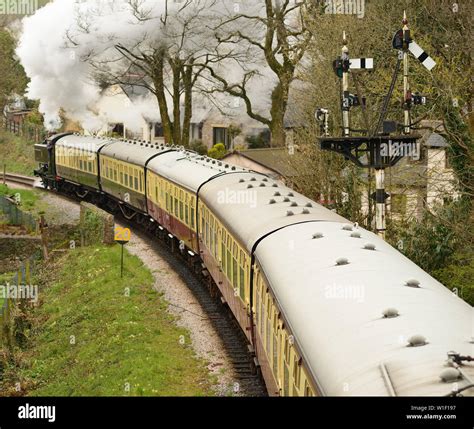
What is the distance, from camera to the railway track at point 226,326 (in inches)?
584

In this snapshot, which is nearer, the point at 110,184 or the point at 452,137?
the point at 452,137

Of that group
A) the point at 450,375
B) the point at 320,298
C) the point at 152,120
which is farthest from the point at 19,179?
the point at 450,375

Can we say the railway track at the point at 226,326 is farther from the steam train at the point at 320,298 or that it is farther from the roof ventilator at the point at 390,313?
the roof ventilator at the point at 390,313

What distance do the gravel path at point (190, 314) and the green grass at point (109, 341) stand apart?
23 cm

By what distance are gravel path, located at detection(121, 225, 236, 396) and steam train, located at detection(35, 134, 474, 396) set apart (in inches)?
38.0

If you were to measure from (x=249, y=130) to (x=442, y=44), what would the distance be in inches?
1169

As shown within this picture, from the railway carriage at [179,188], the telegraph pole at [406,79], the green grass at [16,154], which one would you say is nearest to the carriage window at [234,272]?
the telegraph pole at [406,79]

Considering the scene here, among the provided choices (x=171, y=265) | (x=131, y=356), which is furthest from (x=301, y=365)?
(x=171, y=265)

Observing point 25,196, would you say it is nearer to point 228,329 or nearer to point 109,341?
point 109,341

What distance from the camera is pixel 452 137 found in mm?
21219

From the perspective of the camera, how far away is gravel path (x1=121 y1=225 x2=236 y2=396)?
51.5 ft

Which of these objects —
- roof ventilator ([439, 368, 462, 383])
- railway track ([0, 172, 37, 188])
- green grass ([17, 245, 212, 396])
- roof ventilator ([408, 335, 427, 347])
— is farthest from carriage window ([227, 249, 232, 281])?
railway track ([0, 172, 37, 188])

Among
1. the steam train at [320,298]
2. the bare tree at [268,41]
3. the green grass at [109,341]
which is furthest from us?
the bare tree at [268,41]

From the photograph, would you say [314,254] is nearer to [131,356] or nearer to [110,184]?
[131,356]
